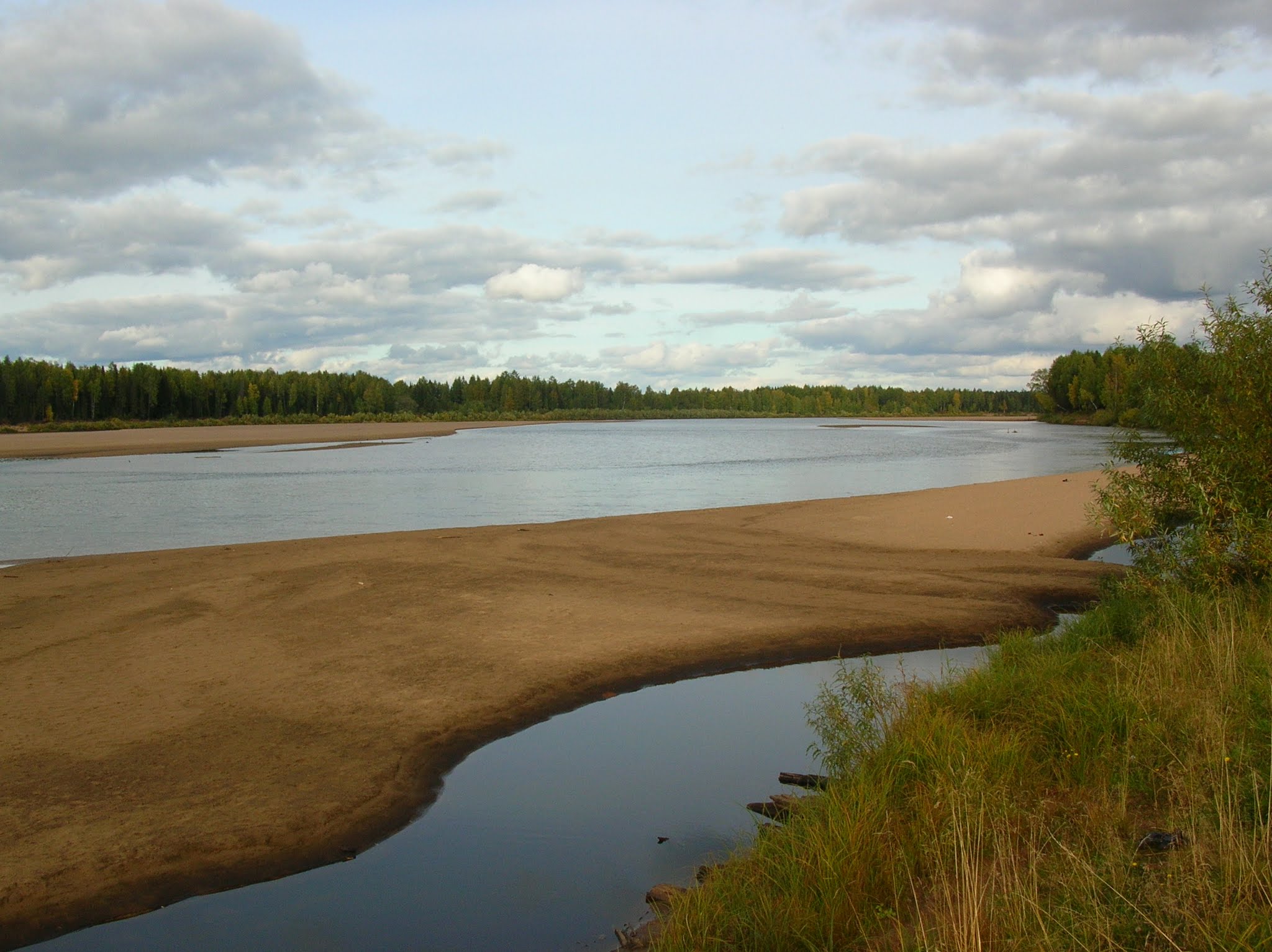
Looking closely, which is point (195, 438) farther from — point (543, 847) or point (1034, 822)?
point (1034, 822)

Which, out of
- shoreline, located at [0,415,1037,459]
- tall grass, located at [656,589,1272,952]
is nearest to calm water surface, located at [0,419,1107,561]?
shoreline, located at [0,415,1037,459]

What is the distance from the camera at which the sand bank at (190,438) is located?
65.9 m

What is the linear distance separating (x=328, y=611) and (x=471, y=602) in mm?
2139

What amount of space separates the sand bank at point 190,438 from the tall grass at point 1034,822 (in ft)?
211

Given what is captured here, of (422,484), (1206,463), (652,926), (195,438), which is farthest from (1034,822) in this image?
(195,438)

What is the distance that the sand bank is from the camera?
65.9 m

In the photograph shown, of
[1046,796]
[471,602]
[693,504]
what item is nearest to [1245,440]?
[1046,796]

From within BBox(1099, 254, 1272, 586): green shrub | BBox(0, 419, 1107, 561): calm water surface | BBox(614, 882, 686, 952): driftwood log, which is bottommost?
BBox(614, 882, 686, 952): driftwood log

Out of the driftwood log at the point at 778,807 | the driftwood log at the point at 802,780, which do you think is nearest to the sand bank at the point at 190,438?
the driftwood log at the point at 802,780

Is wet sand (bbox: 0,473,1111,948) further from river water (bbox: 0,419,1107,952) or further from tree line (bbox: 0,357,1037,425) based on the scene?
tree line (bbox: 0,357,1037,425)

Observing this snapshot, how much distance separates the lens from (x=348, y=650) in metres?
12.4

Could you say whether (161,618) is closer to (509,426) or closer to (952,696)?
(952,696)

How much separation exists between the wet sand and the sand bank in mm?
51876

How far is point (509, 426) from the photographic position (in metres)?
133
